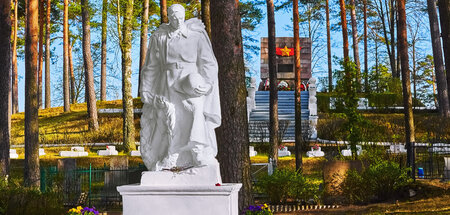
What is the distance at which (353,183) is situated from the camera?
17125mm

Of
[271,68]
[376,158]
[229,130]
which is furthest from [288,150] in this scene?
[229,130]

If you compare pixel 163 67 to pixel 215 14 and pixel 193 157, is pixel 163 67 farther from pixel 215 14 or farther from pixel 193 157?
pixel 215 14

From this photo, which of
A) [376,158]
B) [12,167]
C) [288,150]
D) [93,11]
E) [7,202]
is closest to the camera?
[7,202]

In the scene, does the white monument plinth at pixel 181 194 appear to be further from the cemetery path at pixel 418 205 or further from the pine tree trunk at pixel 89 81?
the pine tree trunk at pixel 89 81

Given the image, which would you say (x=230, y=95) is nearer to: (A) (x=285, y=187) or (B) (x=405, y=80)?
(A) (x=285, y=187)

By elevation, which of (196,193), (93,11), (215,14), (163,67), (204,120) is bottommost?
(196,193)

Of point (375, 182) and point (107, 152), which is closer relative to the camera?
point (375, 182)

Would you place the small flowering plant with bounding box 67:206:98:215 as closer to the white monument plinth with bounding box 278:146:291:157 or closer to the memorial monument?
the memorial monument

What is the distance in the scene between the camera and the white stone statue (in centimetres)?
863

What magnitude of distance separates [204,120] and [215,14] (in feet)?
12.7

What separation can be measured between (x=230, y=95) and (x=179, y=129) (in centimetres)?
355

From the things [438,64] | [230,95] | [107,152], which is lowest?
[107,152]

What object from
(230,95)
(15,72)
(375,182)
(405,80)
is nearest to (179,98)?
(230,95)

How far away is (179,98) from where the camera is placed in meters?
8.73
